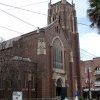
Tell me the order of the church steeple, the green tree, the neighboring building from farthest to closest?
the neighboring building, the church steeple, the green tree

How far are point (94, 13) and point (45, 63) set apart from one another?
2720 centimetres

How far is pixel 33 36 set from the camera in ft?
181

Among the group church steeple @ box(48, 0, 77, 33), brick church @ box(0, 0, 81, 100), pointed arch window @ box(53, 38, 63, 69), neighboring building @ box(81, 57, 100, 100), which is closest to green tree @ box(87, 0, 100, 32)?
brick church @ box(0, 0, 81, 100)

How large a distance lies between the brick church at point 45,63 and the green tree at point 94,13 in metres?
16.7

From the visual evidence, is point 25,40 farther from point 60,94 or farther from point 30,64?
point 60,94

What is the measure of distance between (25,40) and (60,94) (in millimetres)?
12755

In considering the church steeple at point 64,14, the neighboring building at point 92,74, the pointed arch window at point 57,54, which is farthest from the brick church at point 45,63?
the neighboring building at point 92,74

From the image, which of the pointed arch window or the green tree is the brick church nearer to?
the pointed arch window

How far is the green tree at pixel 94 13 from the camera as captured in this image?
25.2m

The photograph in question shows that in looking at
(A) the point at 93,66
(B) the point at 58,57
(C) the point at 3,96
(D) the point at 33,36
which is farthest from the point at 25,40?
(A) the point at 93,66

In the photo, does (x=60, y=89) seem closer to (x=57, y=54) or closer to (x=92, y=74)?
(x=57, y=54)

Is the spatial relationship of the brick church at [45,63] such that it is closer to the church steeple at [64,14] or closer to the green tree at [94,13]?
the church steeple at [64,14]

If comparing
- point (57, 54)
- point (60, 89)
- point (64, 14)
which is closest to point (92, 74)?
point (64, 14)

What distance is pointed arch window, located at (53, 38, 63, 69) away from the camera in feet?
183
